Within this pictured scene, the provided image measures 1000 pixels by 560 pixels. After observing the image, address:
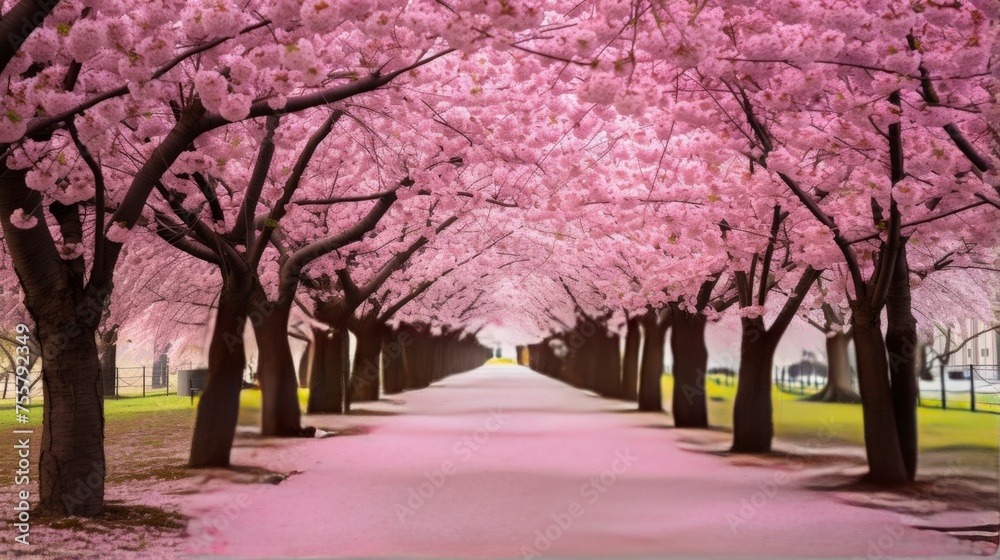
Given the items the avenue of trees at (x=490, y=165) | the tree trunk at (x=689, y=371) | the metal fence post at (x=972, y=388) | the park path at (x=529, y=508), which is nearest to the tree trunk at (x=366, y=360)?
the avenue of trees at (x=490, y=165)

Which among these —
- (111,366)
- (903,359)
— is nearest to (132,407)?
(111,366)

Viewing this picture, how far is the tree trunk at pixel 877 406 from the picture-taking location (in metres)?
10.1

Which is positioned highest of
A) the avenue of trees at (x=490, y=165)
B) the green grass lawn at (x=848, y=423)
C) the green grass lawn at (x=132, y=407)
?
the avenue of trees at (x=490, y=165)

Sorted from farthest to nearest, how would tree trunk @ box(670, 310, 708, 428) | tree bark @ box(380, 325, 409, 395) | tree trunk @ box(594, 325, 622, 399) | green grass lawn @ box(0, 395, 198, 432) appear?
tree bark @ box(380, 325, 409, 395)
tree trunk @ box(594, 325, 622, 399)
green grass lawn @ box(0, 395, 198, 432)
tree trunk @ box(670, 310, 708, 428)

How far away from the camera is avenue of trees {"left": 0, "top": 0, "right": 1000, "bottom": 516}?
275 inches

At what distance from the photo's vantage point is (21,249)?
7.89 meters

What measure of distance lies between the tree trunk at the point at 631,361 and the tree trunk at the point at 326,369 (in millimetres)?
8631

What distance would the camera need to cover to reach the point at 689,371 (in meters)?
17.1

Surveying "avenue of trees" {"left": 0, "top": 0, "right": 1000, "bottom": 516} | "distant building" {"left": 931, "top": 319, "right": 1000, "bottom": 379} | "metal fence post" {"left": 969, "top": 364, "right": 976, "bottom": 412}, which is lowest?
"metal fence post" {"left": 969, "top": 364, "right": 976, "bottom": 412}

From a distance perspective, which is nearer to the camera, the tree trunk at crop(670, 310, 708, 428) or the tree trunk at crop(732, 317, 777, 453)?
the tree trunk at crop(732, 317, 777, 453)

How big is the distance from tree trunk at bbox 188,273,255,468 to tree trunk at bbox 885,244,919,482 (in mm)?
7888

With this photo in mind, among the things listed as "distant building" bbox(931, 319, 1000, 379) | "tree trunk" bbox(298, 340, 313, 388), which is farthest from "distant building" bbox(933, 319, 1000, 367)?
"tree trunk" bbox(298, 340, 313, 388)

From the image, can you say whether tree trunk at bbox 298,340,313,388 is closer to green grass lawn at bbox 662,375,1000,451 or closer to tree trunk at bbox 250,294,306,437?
tree trunk at bbox 250,294,306,437

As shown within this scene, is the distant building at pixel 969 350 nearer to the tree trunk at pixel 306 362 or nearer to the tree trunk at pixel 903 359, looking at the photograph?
the tree trunk at pixel 903 359
